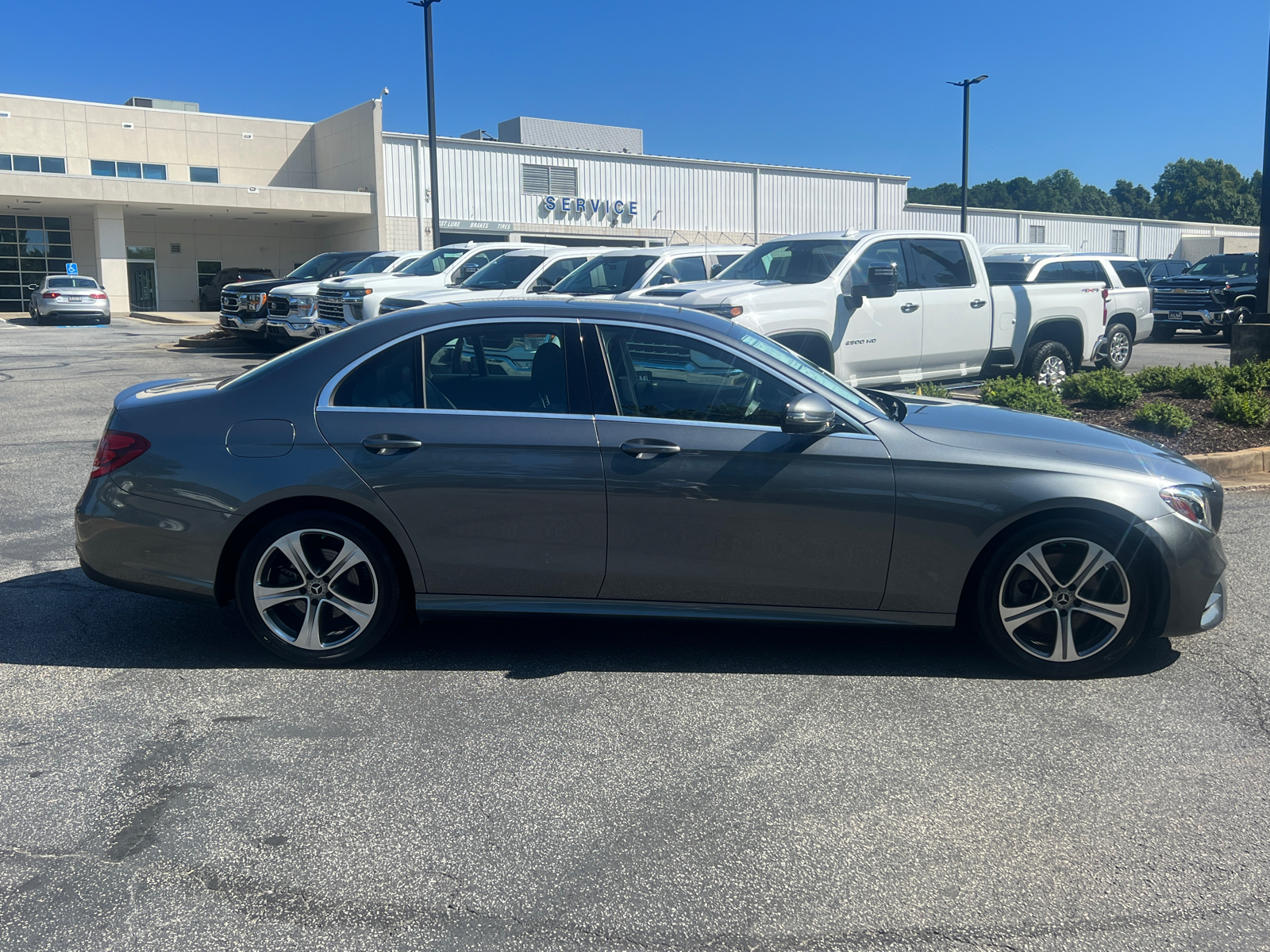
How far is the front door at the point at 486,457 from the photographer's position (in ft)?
15.6

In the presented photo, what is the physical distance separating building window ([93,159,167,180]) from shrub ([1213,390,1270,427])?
4082 cm

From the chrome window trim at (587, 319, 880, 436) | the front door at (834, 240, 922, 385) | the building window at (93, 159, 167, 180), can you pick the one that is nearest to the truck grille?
the front door at (834, 240, 922, 385)

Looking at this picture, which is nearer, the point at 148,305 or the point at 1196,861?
the point at 1196,861

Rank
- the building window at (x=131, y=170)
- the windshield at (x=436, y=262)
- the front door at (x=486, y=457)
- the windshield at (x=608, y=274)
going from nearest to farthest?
1. the front door at (x=486, y=457)
2. the windshield at (x=608, y=274)
3. the windshield at (x=436, y=262)
4. the building window at (x=131, y=170)

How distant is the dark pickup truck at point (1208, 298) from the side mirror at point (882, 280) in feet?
50.3

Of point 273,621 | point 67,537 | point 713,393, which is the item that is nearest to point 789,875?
point 713,393

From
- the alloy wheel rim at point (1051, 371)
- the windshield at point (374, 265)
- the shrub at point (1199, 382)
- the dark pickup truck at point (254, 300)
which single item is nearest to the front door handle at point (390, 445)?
the shrub at point (1199, 382)

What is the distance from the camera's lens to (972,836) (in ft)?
11.4

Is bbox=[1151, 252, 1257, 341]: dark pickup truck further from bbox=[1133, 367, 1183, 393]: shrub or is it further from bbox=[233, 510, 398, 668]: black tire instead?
bbox=[233, 510, 398, 668]: black tire

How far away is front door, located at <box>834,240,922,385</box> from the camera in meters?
11.5

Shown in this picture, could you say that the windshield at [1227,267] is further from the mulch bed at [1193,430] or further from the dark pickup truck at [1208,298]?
the mulch bed at [1193,430]

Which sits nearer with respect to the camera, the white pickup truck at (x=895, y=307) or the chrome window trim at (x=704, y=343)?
the chrome window trim at (x=704, y=343)

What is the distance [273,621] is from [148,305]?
42.7 meters

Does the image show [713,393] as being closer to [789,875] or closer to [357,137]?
[789,875]
